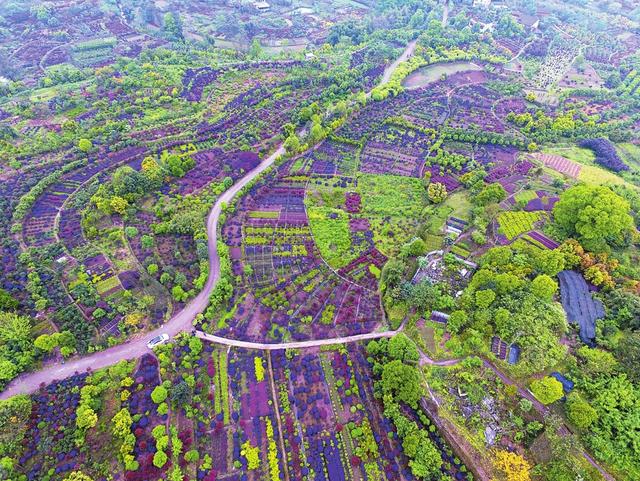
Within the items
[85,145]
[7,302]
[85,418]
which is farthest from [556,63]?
[7,302]

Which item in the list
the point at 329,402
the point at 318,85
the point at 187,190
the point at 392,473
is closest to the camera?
the point at 392,473

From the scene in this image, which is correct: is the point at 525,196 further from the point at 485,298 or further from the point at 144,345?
the point at 144,345

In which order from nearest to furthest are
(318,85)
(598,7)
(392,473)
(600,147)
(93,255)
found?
(392,473) → (93,255) → (600,147) → (318,85) → (598,7)

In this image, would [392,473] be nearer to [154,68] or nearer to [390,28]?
[154,68]

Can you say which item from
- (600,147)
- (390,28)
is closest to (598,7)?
(390,28)

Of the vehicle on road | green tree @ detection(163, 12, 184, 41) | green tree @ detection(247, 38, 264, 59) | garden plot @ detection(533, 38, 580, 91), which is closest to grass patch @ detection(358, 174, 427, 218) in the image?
the vehicle on road

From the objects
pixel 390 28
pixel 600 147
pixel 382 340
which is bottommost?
pixel 382 340
